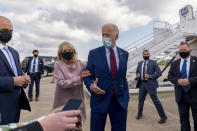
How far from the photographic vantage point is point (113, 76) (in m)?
1.85

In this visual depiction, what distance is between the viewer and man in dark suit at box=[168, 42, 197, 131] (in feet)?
8.27

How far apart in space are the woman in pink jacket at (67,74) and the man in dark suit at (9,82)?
59 cm

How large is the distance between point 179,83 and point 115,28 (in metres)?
1.58

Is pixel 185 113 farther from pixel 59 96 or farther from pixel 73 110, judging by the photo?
pixel 73 110

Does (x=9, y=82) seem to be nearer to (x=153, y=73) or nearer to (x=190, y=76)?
(x=190, y=76)

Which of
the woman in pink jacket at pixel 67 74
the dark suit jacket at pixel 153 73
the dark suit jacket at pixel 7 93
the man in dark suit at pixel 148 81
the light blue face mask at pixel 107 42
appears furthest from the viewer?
the dark suit jacket at pixel 153 73

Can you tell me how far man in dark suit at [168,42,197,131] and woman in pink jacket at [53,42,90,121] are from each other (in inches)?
Result: 71.4

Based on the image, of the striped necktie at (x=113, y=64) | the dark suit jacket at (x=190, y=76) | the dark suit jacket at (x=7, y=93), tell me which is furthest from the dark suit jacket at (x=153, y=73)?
the dark suit jacket at (x=7, y=93)

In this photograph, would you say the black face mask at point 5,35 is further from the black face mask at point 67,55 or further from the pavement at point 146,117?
the pavement at point 146,117

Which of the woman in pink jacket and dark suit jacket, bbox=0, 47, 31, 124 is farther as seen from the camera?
the woman in pink jacket

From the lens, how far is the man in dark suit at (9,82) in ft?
5.32

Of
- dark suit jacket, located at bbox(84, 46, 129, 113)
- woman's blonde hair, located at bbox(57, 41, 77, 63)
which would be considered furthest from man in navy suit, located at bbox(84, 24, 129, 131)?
woman's blonde hair, located at bbox(57, 41, 77, 63)

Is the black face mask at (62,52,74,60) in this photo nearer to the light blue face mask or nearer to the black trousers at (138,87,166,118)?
the light blue face mask

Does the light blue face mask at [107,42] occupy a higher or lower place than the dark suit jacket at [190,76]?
higher
